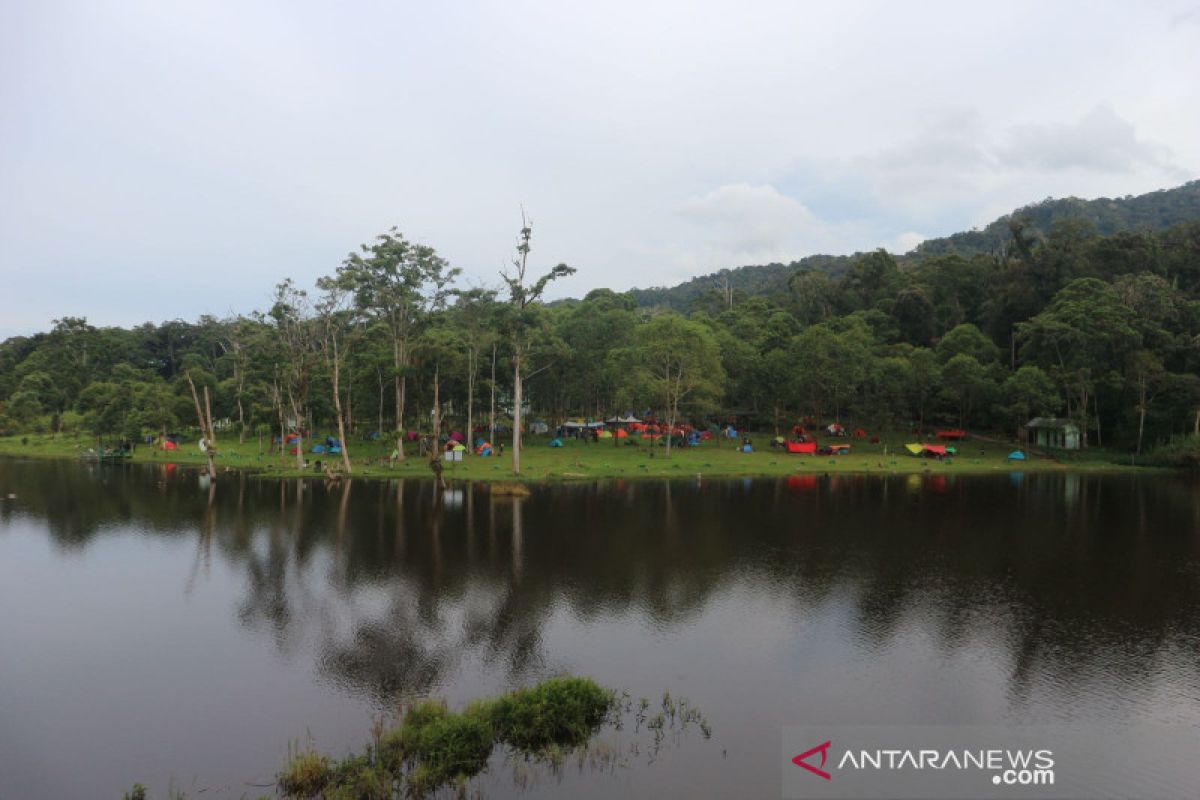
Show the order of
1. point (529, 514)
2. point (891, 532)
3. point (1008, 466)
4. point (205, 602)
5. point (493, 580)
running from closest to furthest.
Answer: point (205, 602) → point (493, 580) → point (891, 532) → point (529, 514) → point (1008, 466)

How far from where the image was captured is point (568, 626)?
19.8m

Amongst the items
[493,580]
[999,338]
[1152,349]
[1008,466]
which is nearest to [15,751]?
[493,580]

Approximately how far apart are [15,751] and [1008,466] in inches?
2703

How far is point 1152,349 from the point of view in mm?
70188

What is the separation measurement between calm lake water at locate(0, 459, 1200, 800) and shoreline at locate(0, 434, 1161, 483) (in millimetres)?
14248

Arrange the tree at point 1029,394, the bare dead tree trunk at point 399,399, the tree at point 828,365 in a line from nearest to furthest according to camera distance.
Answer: the bare dead tree trunk at point 399,399, the tree at point 1029,394, the tree at point 828,365

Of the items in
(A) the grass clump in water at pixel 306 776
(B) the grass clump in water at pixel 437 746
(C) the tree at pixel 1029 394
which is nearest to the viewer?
(A) the grass clump in water at pixel 306 776

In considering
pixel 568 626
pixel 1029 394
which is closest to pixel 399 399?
pixel 568 626

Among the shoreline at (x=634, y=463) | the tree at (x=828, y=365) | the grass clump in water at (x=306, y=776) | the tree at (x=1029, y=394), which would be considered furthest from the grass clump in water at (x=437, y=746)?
the tree at (x=1029, y=394)

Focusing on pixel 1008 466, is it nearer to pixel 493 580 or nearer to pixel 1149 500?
pixel 1149 500

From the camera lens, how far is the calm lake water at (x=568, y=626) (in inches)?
542

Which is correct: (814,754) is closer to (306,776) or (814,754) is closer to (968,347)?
(306,776)

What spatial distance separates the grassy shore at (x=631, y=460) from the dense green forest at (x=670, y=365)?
3.41 m

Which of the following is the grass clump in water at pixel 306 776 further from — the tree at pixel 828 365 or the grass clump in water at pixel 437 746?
the tree at pixel 828 365
